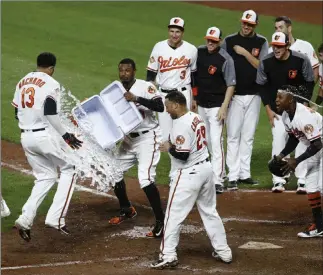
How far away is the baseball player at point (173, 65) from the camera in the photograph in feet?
39.6

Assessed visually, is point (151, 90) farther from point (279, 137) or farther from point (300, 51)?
point (300, 51)

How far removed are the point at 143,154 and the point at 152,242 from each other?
1074 mm

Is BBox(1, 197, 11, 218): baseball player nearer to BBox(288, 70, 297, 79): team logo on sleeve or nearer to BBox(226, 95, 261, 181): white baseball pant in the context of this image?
BBox(226, 95, 261, 181): white baseball pant

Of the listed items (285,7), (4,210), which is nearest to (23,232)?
(4,210)

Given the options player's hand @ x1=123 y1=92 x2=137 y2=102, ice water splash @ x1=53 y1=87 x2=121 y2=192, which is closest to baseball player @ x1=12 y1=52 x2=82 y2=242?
ice water splash @ x1=53 y1=87 x2=121 y2=192

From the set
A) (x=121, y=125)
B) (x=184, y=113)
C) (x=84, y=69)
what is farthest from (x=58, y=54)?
(x=184, y=113)

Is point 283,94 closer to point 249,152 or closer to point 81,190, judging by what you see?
point 249,152

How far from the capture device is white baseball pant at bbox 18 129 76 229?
398 inches

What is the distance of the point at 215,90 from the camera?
1207 centimetres

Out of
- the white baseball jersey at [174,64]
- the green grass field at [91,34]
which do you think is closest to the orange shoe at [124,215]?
the white baseball jersey at [174,64]

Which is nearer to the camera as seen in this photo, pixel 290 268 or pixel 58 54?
pixel 290 268

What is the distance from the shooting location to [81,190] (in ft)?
40.2

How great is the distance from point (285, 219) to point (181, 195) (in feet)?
7.14

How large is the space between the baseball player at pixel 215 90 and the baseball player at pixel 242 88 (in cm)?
35
